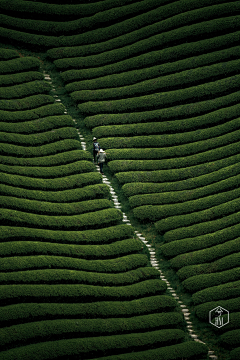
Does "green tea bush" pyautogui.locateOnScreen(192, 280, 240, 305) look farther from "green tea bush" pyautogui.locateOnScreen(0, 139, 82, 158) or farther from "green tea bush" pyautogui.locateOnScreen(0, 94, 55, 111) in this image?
"green tea bush" pyautogui.locateOnScreen(0, 94, 55, 111)

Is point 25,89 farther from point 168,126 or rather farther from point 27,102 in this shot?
point 168,126

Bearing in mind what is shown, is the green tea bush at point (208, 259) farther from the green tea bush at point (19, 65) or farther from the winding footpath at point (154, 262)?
the green tea bush at point (19, 65)

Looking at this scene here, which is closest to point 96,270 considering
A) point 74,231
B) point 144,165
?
point 74,231

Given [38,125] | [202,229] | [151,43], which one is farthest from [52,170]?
[151,43]

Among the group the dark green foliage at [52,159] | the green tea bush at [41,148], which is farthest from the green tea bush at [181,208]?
the green tea bush at [41,148]

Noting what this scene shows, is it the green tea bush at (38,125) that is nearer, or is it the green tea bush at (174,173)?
the green tea bush at (174,173)

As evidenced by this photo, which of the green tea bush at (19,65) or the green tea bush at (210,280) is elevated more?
the green tea bush at (19,65)

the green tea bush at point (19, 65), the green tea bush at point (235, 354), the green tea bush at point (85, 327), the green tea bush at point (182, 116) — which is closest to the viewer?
the green tea bush at point (85, 327)
